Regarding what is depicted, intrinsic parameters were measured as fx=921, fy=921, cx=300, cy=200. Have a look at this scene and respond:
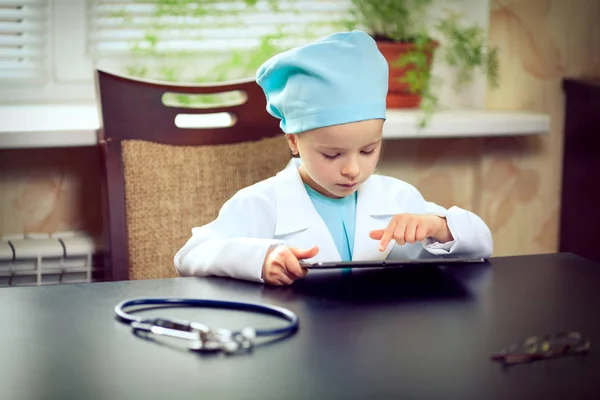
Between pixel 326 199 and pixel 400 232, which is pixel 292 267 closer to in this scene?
pixel 400 232

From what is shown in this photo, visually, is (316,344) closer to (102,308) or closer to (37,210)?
(102,308)

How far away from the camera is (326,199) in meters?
1.49

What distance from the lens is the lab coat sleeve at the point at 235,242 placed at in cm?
121

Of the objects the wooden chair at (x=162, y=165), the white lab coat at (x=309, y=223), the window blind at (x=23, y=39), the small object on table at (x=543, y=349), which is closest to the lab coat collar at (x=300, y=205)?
the white lab coat at (x=309, y=223)

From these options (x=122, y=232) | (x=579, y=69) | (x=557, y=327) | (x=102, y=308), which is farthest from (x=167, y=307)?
(x=579, y=69)

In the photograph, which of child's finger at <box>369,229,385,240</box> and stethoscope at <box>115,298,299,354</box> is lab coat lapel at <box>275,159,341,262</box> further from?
stethoscope at <box>115,298,299,354</box>

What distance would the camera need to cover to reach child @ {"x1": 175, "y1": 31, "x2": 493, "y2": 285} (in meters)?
1.27

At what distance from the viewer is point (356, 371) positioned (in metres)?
0.85

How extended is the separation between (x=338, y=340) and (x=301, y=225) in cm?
51

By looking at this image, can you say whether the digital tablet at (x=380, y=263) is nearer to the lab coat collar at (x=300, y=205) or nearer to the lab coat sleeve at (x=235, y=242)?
the lab coat sleeve at (x=235, y=242)

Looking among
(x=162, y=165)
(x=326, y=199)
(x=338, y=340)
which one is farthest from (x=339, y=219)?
(x=338, y=340)

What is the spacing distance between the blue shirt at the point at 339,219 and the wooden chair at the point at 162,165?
0.36 metres

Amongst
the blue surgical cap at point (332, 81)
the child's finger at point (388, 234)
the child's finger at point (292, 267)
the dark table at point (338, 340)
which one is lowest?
the dark table at point (338, 340)

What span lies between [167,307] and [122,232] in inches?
27.2
